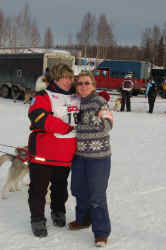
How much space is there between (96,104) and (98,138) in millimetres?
269

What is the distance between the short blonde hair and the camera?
2.67 m

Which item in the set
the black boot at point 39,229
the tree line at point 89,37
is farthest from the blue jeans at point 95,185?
the tree line at point 89,37

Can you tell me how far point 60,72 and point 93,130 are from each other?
1.82ft

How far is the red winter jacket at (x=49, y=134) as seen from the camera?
100 inches

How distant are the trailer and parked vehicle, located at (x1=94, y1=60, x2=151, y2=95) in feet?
26.5

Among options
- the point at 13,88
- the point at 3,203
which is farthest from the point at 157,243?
the point at 13,88

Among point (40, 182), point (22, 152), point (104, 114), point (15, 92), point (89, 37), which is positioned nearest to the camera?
point (104, 114)

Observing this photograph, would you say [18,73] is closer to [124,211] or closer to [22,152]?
[22,152]

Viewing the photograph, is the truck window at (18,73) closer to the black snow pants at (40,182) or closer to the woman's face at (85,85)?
the black snow pants at (40,182)

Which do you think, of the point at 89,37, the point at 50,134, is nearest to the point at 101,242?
the point at 50,134

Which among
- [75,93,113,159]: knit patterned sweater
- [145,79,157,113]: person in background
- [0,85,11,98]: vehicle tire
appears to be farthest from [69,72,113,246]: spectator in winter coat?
[0,85,11,98]: vehicle tire

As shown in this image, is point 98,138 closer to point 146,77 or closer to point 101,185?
point 101,185

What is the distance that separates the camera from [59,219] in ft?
9.95

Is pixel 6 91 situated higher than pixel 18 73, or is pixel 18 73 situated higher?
pixel 18 73
